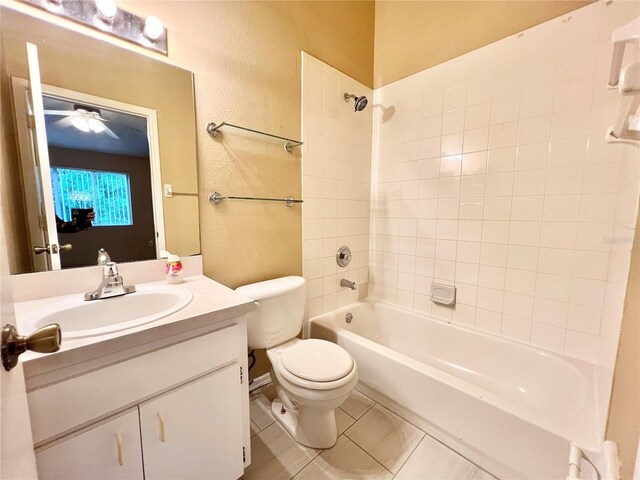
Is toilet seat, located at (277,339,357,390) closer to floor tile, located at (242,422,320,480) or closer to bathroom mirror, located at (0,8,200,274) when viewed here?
floor tile, located at (242,422,320,480)

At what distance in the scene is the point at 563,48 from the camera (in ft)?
4.43

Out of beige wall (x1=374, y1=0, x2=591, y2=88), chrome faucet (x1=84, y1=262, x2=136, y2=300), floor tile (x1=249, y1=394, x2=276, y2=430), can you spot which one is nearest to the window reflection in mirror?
chrome faucet (x1=84, y1=262, x2=136, y2=300)

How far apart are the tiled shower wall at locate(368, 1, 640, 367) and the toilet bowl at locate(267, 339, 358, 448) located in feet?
3.08

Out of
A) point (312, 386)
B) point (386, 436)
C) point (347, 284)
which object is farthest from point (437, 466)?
point (347, 284)

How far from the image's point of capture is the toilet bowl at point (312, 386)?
1151 millimetres

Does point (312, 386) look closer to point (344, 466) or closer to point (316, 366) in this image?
point (316, 366)

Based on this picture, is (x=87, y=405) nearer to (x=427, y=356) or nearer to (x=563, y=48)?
(x=427, y=356)

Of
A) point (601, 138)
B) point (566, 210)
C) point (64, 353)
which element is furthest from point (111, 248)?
point (601, 138)

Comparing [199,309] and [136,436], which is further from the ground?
[199,309]

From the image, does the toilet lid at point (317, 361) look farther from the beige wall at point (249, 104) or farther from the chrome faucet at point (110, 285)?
the chrome faucet at point (110, 285)

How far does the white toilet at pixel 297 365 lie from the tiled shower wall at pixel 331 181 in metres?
0.39

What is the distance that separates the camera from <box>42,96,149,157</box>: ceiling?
0.96 m

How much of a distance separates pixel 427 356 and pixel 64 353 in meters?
1.94

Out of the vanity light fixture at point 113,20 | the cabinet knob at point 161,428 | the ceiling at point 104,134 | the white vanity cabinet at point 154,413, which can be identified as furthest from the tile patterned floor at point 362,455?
the vanity light fixture at point 113,20
